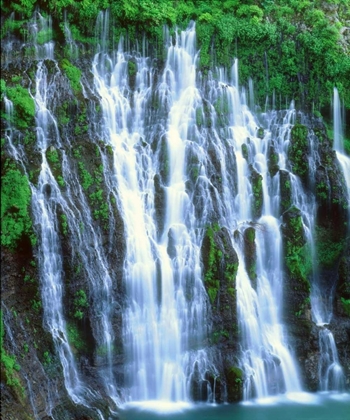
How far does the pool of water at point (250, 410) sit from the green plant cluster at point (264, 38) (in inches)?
500

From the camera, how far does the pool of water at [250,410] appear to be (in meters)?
14.5

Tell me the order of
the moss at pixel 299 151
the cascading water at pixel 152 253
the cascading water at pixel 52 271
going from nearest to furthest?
the cascading water at pixel 52 271 → the cascading water at pixel 152 253 → the moss at pixel 299 151

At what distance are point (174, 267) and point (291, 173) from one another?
6484mm

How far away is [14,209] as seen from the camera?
14586 millimetres

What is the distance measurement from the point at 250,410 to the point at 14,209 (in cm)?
889

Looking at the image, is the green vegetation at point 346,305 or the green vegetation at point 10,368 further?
the green vegetation at point 346,305

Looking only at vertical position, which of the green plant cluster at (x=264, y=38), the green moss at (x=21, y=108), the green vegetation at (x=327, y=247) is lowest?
the green vegetation at (x=327, y=247)

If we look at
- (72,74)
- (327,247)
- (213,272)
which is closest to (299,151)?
(327,247)

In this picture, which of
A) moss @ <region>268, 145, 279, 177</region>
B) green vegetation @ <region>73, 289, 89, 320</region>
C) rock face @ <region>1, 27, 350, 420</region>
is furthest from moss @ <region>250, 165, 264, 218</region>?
green vegetation @ <region>73, 289, 89, 320</region>

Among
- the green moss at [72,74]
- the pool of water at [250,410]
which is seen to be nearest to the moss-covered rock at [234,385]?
the pool of water at [250,410]

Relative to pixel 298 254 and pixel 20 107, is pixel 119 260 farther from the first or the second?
pixel 298 254

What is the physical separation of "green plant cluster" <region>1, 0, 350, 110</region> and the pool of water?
500 inches

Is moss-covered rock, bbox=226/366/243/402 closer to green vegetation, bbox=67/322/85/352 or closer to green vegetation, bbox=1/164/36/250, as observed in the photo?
green vegetation, bbox=67/322/85/352

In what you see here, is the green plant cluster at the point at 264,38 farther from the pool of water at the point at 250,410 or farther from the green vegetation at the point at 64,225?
the pool of water at the point at 250,410
